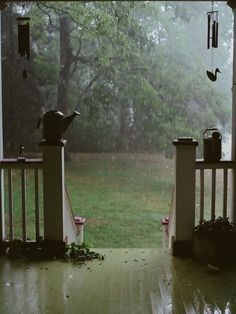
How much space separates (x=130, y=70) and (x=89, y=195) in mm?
2314

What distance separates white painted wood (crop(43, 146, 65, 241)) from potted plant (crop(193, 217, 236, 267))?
4.25ft

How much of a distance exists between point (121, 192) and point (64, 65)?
98.1 inches

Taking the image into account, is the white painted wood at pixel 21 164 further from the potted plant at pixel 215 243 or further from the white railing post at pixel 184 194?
the potted plant at pixel 215 243

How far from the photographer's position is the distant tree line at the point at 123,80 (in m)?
8.77

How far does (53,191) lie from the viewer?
4.84m

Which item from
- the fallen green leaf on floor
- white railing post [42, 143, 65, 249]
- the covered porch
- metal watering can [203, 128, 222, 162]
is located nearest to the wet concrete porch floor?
the covered porch

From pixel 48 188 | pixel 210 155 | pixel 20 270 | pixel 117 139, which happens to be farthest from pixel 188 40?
pixel 20 270

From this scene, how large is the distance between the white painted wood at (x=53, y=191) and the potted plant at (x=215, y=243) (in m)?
1.30

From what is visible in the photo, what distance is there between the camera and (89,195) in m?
8.98

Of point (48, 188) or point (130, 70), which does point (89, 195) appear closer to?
point (130, 70)

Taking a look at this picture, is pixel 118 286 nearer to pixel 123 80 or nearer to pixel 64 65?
pixel 123 80

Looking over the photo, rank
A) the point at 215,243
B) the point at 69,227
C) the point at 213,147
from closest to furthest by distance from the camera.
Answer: the point at 215,243 → the point at 213,147 → the point at 69,227

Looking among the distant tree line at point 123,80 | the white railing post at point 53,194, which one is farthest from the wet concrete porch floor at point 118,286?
the distant tree line at point 123,80

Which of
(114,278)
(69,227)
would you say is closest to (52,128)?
(69,227)
